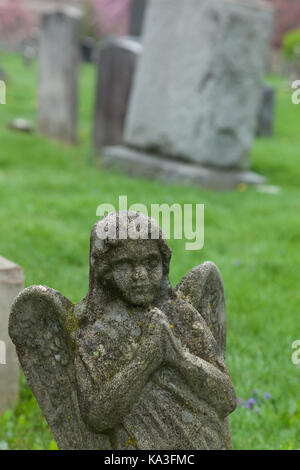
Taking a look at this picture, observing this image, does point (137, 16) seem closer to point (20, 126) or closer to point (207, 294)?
point (20, 126)

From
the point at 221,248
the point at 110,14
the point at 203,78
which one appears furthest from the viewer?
the point at 110,14

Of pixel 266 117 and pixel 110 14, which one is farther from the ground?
pixel 110 14

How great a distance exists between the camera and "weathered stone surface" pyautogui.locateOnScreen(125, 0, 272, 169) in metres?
8.30

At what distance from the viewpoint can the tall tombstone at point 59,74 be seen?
1131cm

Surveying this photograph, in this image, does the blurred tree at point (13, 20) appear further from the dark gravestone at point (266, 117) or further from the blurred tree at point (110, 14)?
the dark gravestone at point (266, 117)

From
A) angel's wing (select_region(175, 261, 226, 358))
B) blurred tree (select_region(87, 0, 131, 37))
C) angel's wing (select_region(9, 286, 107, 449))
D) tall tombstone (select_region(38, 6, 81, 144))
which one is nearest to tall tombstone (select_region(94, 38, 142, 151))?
tall tombstone (select_region(38, 6, 81, 144))

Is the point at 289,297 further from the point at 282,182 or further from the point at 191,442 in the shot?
the point at 282,182

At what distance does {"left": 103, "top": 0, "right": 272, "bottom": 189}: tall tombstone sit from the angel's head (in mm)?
6306

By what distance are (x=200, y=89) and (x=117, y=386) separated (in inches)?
271

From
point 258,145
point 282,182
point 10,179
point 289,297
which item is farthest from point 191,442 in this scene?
point 258,145

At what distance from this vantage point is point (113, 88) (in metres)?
11.0

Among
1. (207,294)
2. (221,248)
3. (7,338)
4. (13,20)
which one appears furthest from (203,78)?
(13,20)
